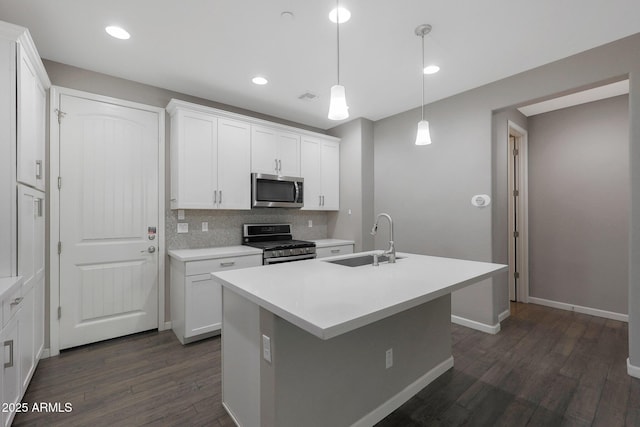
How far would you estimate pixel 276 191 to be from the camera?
3.77 meters

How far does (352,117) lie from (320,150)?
660mm

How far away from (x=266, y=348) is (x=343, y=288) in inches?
18.3

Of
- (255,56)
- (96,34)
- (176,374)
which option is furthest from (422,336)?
(96,34)

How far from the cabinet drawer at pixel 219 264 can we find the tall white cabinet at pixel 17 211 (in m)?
1.11

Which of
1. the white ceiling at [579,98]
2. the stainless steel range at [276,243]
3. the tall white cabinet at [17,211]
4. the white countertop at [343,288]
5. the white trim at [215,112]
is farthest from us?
the stainless steel range at [276,243]

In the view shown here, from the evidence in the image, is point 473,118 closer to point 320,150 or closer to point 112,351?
point 320,150

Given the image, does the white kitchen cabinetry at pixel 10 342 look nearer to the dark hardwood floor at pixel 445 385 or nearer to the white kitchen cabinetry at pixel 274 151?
the dark hardwood floor at pixel 445 385

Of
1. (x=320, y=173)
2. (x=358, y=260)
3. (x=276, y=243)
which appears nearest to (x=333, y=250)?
(x=276, y=243)

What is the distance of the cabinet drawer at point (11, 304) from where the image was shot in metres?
1.53

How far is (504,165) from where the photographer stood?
3.47 metres

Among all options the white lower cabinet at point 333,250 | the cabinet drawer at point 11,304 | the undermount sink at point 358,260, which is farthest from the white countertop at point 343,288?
A: the white lower cabinet at point 333,250

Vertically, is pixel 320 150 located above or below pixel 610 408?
above

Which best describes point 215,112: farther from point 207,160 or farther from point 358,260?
point 358,260

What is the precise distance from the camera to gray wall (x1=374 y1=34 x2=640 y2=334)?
2516 mm
